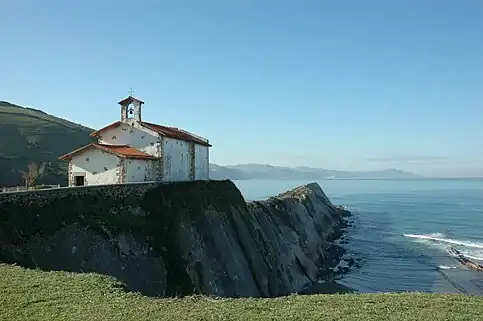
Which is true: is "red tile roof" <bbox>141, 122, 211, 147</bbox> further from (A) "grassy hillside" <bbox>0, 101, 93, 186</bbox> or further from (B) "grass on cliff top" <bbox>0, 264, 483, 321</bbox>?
(A) "grassy hillside" <bbox>0, 101, 93, 186</bbox>

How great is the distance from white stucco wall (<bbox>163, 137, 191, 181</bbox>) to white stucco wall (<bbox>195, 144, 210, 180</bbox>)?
2646 millimetres

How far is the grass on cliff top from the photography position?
13398mm

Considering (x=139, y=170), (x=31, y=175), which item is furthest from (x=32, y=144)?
(x=139, y=170)

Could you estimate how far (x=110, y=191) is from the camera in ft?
98.3

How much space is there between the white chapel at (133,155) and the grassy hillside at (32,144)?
60816 millimetres

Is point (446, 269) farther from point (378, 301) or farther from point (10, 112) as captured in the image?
point (10, 112)

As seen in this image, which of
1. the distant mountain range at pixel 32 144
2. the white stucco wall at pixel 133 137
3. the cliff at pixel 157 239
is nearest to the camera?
the cliff at pixel 157 239

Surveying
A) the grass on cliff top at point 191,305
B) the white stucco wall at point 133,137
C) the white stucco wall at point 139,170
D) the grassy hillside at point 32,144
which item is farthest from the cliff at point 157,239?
the grassy hillside at point 32,144

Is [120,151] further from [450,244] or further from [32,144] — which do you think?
[32,144]

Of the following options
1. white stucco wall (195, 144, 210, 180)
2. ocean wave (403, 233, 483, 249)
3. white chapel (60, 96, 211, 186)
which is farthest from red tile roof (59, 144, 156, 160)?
ocean wave (403, 233, 483, 249)

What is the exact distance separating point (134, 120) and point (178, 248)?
16.3m

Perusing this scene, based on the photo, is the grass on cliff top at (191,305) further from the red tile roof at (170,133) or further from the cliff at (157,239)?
the red tile roof at (170,133)

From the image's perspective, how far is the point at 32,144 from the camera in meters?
135

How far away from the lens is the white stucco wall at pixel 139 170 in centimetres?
3694
